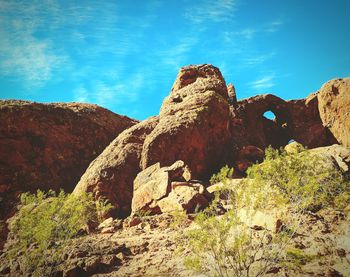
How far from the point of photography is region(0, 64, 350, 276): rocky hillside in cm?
964

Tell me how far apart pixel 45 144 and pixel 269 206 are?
20.6 m

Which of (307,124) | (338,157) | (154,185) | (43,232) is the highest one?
(307,124)

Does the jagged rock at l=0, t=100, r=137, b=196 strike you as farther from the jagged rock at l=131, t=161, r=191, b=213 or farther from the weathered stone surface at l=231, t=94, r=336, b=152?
the weathered stone surface at l=231, t=94, r=336, b=152

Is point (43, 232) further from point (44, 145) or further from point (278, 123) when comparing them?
point (278, 123)

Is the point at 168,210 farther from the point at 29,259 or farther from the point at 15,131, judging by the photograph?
the point at 15,131

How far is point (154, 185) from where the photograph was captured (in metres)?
15.6

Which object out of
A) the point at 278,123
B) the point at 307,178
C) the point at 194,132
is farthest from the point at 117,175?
the point at 278,123

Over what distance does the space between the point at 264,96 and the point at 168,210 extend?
2079 cm

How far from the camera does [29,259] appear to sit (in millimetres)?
8477

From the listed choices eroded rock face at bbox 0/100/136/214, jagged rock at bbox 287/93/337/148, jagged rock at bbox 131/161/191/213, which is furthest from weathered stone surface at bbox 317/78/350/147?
eroded rock face at bbox 0/100/136/214

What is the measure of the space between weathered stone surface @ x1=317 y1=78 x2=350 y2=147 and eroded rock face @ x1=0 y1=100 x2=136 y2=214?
2054 cm

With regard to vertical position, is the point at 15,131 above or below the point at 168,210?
above

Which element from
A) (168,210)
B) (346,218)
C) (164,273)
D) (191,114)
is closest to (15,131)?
(191,114)

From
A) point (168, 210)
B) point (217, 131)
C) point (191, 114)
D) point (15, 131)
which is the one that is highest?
point (15, 131)
